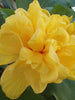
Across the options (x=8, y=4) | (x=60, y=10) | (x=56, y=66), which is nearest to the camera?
(x=56, y=66)

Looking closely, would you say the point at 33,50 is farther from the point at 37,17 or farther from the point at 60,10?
the point at 60,10

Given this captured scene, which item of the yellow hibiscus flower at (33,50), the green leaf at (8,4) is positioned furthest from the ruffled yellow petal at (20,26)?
the green leaf at (8,4)

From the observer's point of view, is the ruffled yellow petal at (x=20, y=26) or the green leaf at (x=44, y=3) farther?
the green leaf at (x=44, y=3)

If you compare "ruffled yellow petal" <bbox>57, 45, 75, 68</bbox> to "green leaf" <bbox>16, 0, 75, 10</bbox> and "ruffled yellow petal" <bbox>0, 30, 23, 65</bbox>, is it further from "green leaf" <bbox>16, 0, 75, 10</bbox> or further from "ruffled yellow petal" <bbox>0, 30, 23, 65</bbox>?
"green leaf" <bbox>16, 0, 75, 10</bbox>

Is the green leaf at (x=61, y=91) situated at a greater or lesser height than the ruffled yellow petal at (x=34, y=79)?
lesser

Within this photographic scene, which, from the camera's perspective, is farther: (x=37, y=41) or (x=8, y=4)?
(x=8, y=4)

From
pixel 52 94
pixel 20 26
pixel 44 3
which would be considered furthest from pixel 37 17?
pixel 44 3

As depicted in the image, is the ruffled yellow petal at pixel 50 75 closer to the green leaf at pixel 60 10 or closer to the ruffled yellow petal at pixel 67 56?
the ruffled yellow petal at pixel 67 56

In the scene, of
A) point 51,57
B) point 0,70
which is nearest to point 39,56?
point 51,57
